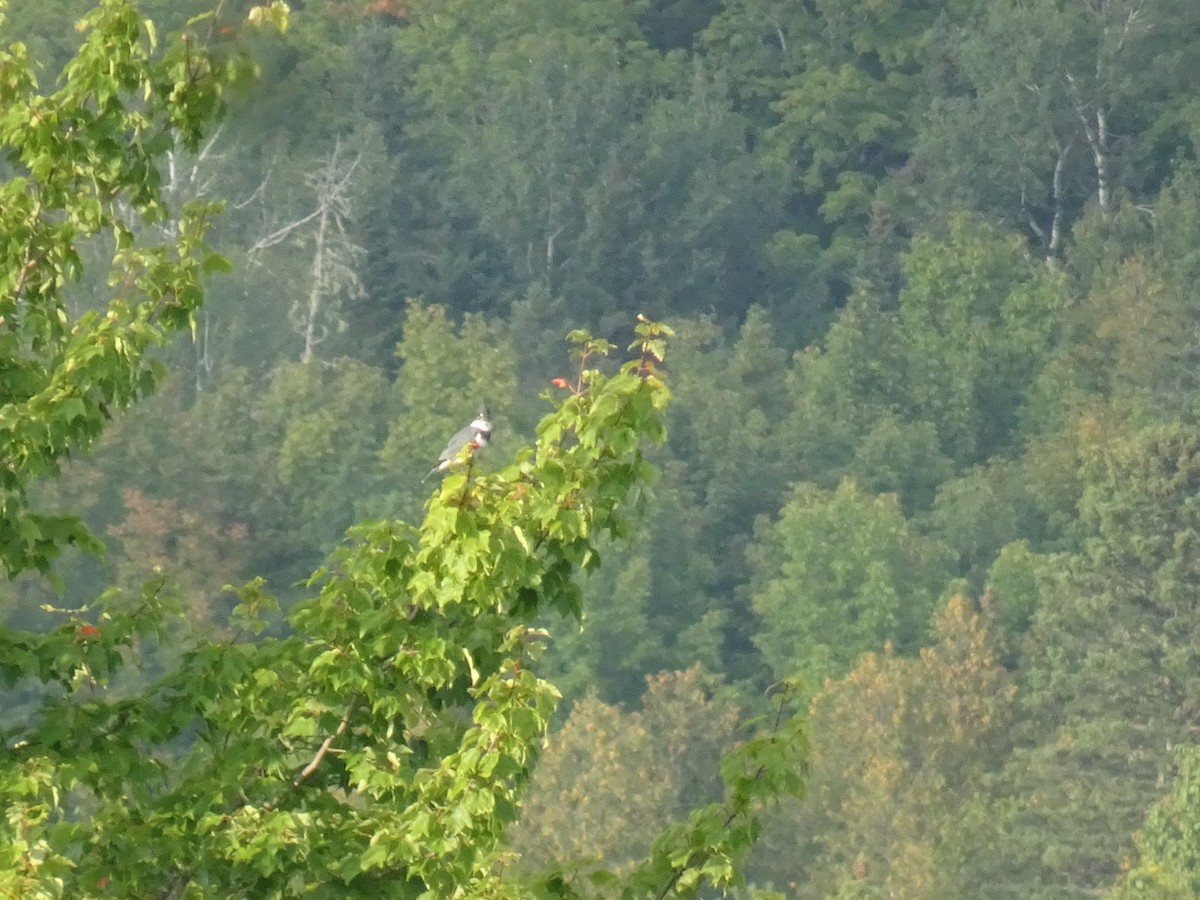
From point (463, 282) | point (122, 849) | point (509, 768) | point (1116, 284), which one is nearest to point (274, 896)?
point (122, 849)

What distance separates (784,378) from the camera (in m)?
78.9

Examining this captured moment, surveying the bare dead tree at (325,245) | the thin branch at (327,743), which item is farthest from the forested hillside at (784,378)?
the thin branch at (327,743)

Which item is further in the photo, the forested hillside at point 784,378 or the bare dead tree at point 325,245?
the bare dead tree at point 325,245

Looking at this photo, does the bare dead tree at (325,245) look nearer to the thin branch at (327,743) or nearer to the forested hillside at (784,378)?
the forested hillside at (784,378)

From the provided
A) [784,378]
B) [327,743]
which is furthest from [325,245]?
[327,743]

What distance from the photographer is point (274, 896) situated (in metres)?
9.01

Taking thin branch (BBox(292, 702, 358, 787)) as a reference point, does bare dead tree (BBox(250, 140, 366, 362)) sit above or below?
below

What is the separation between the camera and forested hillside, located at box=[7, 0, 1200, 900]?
2301 inches

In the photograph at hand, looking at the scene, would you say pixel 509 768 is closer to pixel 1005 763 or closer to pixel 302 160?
pixel 1005 763

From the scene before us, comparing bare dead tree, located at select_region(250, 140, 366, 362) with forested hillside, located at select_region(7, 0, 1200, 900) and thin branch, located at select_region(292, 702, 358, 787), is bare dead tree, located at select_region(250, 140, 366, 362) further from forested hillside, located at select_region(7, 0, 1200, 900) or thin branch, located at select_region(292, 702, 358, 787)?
thin branch, located at select_region(292, 702, 358, 787)

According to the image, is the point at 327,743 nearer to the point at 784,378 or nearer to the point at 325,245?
the point at 784,378

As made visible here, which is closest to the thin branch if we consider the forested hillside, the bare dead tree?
the forested hillside

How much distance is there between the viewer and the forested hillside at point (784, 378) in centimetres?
5844

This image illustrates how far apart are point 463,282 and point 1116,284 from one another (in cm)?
1735
